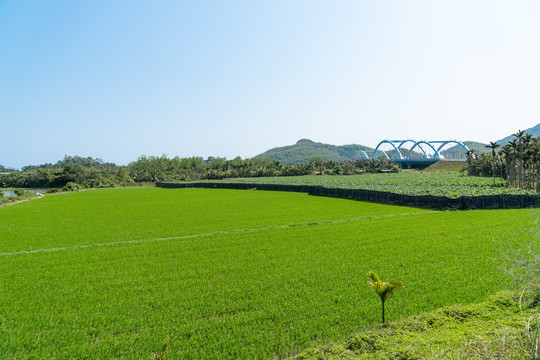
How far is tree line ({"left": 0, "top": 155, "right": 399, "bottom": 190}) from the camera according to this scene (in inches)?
3637

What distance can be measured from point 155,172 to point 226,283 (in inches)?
4192

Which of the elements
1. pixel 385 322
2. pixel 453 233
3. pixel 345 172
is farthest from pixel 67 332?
pixel 345 172

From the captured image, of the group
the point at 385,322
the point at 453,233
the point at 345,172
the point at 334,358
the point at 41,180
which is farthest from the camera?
the point at 345,172

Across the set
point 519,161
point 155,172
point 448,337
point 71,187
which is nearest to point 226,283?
point 448,337

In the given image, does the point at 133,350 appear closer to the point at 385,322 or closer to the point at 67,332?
the point at 67,332

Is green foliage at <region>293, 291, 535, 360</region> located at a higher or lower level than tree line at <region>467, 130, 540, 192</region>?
lower

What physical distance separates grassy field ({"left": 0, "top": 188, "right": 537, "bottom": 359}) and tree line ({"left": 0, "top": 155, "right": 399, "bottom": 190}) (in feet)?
233

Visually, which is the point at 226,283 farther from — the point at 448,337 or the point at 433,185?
the point at 433,185

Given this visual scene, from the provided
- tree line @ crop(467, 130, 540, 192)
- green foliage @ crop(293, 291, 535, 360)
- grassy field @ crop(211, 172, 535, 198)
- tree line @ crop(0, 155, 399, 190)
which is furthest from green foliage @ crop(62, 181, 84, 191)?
tree line @ crop(467, 130, 540, 192)

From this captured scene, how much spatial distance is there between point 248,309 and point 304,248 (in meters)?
7.34

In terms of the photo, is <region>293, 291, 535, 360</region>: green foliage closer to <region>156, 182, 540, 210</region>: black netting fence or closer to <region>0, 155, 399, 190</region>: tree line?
<region>156, 182, 540, 210</region>: black netting fence

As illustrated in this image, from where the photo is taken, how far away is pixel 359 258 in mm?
14008

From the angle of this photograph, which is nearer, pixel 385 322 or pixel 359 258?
pixel 385 322

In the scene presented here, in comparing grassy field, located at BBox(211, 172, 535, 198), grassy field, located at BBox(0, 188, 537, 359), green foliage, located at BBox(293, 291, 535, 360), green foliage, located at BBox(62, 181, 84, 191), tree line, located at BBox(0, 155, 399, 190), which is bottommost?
grassy field, located at BBox(0, 188, 537, 359)
